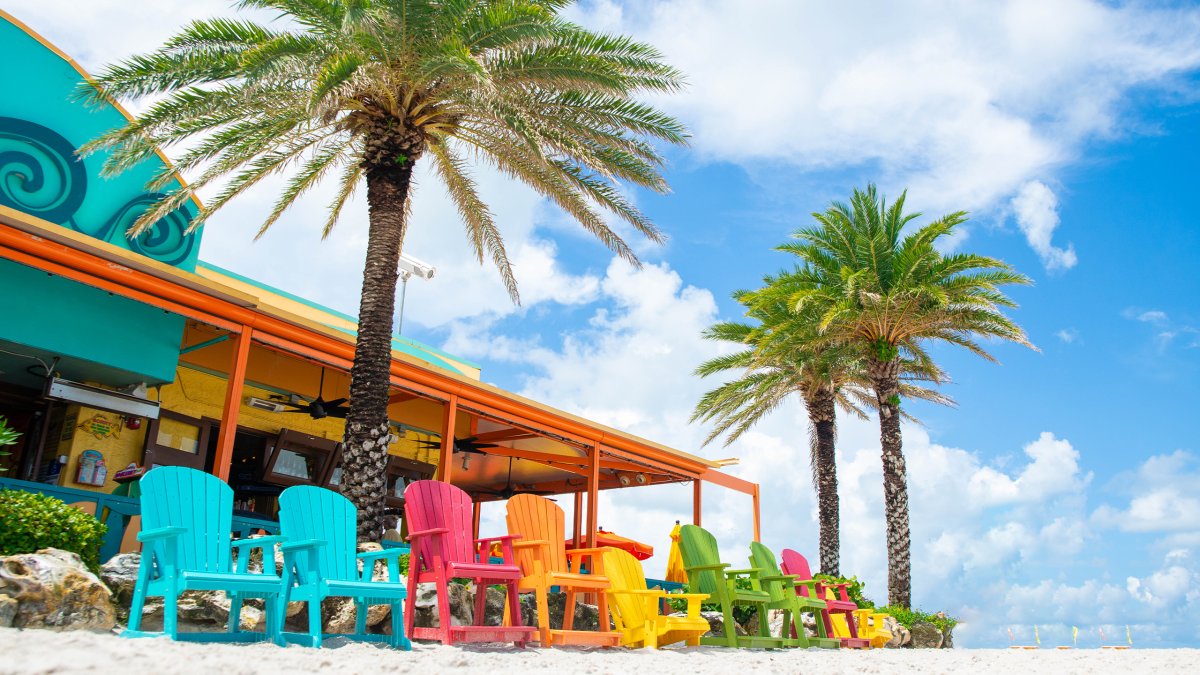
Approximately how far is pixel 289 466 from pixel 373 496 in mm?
5485

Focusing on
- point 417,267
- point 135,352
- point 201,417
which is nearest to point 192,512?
point 135,352

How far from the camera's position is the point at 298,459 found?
14453 mm

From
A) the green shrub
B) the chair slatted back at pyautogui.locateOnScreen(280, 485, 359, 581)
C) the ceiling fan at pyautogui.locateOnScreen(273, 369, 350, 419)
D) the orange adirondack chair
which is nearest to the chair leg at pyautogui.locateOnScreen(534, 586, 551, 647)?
the orange adirondack chair

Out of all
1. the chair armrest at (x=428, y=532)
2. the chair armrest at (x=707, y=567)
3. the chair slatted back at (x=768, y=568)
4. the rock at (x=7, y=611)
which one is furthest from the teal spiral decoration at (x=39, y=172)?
the chair slatted back at (x=768, y=568)

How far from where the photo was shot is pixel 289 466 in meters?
14.2

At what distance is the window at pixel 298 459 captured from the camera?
13820mm

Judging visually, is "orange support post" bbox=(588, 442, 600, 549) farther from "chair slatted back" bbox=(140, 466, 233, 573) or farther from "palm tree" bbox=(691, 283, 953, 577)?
"chair slatted back" bbox=(140, 466, 233, 573)

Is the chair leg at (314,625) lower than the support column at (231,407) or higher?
lower

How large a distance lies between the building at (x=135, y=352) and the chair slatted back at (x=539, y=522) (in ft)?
11.0

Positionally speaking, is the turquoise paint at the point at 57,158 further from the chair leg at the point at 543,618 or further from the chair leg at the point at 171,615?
the chair leg at the point at 543,618

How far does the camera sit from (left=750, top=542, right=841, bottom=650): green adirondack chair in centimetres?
912

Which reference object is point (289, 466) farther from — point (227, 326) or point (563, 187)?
point (563, 187)

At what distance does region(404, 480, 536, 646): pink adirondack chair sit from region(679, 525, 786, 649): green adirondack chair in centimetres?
224

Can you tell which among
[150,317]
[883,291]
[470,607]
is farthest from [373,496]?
[883,291]
